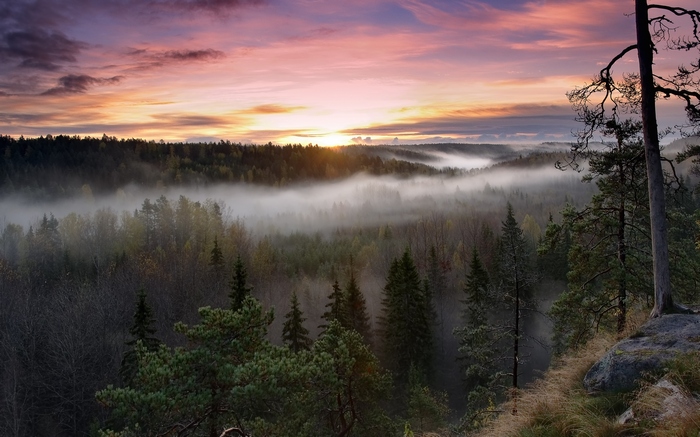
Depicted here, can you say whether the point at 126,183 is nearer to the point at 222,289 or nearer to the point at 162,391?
the point at 222,289

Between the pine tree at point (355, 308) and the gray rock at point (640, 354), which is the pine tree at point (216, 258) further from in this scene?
the gray rock at point (640, 354)

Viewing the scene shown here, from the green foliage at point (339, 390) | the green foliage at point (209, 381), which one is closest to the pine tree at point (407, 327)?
the green foliage at point (339, 390)

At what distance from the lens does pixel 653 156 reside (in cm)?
1162

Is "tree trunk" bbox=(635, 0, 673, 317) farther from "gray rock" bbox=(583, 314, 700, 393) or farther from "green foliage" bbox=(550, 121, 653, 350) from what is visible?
"green foliage" bbox=(550, 121, 653, 350)

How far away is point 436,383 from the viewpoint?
150 ft

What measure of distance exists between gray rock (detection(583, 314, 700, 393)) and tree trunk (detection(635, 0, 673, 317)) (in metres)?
1.54

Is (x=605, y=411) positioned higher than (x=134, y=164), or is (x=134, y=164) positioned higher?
(x=134, y=164)

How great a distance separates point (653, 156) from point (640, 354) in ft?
18.0

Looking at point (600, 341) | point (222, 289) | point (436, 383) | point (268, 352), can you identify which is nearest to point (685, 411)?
point (600, 341)

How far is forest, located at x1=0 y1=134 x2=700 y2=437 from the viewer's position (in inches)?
479

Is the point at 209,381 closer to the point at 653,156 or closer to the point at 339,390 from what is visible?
the point at 339,390

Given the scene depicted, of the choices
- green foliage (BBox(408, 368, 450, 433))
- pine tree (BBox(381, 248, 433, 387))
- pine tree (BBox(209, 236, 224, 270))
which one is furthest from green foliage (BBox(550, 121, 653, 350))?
pine tree (BBox(209, 236, 224, 270))

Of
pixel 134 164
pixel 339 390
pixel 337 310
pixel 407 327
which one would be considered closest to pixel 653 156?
pixel 339 390

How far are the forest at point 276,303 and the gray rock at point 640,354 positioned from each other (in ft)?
12.4
